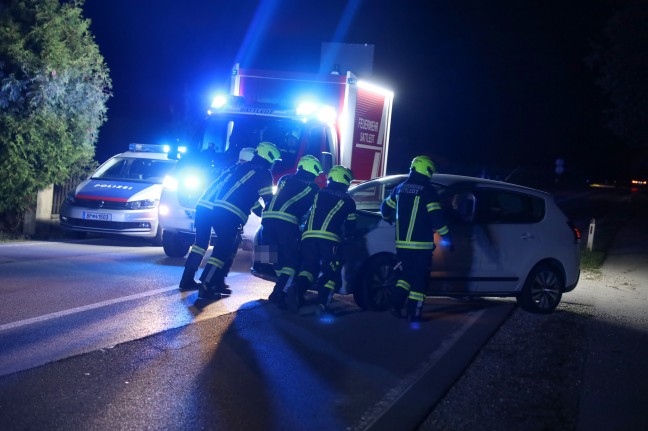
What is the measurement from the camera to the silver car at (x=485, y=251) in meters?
8.54

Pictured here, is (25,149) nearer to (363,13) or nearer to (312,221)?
(312,221)

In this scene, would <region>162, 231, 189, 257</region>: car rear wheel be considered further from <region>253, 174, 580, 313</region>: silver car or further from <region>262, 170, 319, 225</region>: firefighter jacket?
<region>262, 170, 319, 225</region>: firefighter jacket

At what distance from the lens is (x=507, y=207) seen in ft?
30.3

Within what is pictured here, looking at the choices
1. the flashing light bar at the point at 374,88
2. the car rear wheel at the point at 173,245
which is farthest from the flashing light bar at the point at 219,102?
the flashing light bar at the point at 374,88

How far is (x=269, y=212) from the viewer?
27.7ft

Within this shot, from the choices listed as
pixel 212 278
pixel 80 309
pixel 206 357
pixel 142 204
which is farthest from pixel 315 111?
pixel 206 357

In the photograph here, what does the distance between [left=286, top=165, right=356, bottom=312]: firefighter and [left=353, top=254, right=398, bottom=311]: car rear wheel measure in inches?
13.4

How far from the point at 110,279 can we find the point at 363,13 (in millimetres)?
29352

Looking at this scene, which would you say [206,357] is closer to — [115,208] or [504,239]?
[504,239]

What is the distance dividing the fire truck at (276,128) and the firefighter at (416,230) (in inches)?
102

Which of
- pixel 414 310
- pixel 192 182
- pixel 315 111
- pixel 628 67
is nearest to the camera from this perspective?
pixel 414 310

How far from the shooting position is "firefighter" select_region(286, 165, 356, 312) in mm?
8148

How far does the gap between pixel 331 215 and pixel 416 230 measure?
0.92 m

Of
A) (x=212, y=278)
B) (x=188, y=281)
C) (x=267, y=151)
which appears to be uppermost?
(x=267, y=151)
